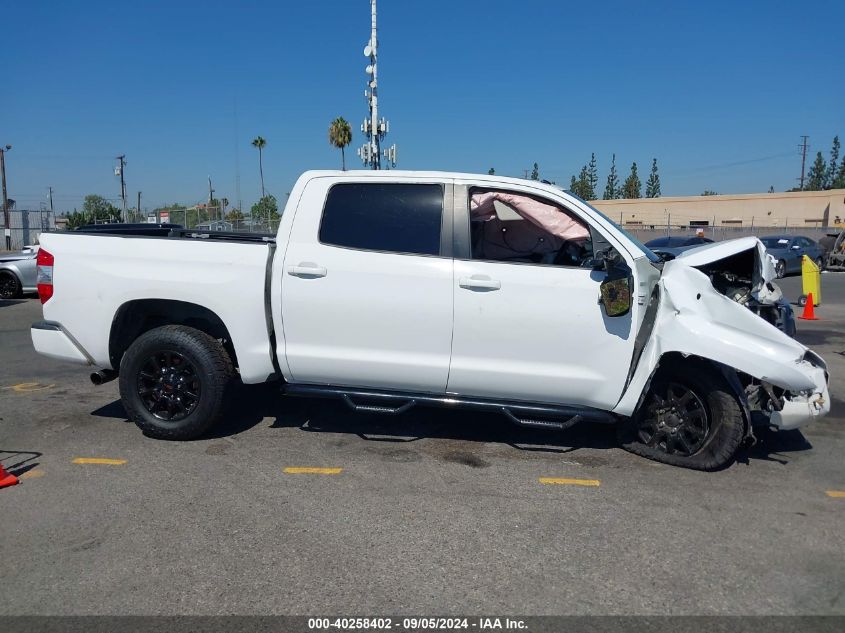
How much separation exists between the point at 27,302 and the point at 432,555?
13705mm

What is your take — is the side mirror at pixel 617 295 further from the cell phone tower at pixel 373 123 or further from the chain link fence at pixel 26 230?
the chain link fence at pixel 26 230

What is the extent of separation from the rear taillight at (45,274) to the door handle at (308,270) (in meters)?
1.97

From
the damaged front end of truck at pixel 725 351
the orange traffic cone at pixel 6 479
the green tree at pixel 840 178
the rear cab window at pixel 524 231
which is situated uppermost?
the green tree at pixel 840 178

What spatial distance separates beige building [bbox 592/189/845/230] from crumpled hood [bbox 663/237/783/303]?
53.9m

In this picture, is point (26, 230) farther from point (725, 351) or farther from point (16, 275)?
point (725, 351)

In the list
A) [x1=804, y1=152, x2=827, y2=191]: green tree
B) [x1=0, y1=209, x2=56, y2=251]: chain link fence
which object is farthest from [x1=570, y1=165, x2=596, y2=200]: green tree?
[x1=0, y1=209, x2=56, y2=251]: chain link fence

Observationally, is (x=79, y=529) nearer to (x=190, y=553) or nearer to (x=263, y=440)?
(x=190, y=553)

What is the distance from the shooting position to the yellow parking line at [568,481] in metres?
4.47

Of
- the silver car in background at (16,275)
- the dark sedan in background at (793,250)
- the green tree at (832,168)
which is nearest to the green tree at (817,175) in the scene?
the green tree at (832,168)

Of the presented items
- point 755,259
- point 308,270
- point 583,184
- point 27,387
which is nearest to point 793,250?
point 755,259

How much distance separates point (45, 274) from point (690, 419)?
195 inches

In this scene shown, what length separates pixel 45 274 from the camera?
5.18m

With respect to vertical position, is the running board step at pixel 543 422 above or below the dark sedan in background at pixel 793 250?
below

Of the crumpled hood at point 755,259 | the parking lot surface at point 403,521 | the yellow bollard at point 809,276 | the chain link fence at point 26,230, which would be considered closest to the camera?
the parking lot surface at point 403,521
